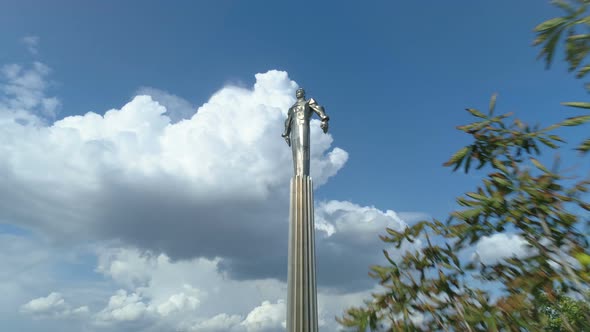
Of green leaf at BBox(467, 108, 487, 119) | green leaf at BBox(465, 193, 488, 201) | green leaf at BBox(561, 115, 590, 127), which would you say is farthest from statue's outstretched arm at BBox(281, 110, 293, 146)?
green leaf at BBox(561, 115, 590, 127)

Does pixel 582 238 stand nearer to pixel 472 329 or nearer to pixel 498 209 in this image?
pixel 498 209

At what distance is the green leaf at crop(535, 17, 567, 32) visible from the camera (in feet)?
10.6

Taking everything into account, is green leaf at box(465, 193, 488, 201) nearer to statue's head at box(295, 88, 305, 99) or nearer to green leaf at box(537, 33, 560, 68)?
green leaf at box(537, 33, 560, 68)

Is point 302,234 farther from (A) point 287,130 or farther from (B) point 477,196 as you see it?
(B) point 477,196

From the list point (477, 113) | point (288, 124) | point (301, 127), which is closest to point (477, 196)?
point (477, 113)

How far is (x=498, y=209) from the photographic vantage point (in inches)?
137

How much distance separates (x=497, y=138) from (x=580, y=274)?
1351mm

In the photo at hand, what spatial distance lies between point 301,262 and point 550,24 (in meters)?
8.73

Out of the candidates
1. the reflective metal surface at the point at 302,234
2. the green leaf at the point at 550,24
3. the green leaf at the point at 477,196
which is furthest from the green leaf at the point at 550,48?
the reflective metal surface at the point at 302,234

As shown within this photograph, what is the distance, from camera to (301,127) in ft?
42.3

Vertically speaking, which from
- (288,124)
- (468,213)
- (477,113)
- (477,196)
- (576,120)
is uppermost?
(288,124)

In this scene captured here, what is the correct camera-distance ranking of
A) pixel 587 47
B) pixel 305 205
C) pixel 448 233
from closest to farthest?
pixel 587 47, pixel 448 233, pixel 305 205

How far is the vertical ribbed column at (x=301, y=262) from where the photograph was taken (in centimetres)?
1058

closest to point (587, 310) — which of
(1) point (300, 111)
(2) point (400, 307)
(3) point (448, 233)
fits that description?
(3) point (448, 233)
